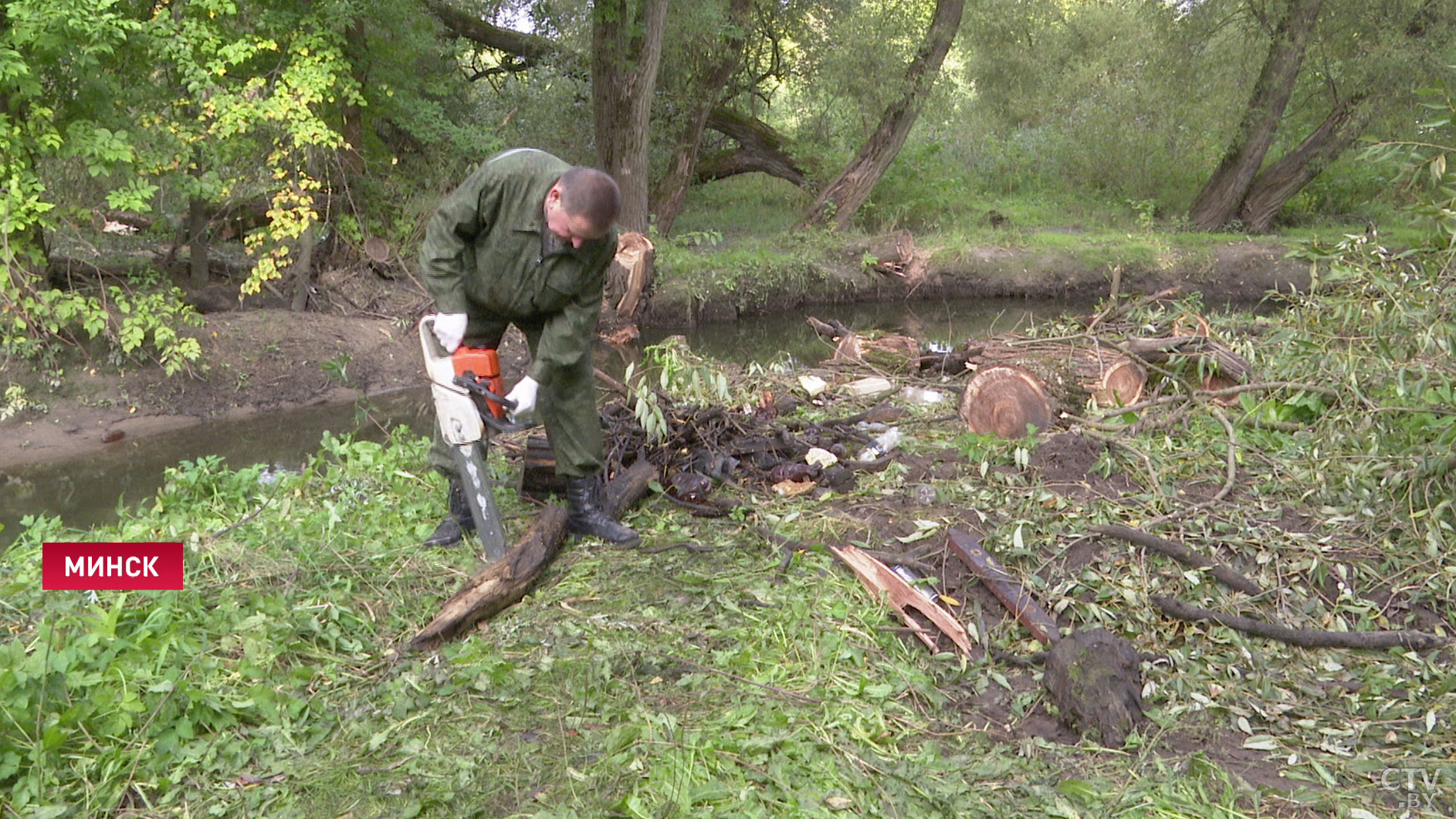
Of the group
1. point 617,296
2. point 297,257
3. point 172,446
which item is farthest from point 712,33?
point 172,446

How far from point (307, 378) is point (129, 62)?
9.56 feet

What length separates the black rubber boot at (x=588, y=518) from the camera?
13.2 ft

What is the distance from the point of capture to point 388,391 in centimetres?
935

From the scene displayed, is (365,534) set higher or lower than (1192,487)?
lower

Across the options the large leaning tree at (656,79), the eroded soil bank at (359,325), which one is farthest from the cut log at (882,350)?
the large leaning tree at (656,79)

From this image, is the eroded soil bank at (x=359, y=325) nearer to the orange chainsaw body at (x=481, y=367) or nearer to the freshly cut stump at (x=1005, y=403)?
the freshly cut stump at (x=1005, y=403)

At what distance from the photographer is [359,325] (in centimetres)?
979

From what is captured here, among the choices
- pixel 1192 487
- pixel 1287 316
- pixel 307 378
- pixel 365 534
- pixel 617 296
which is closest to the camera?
pixel 365 534

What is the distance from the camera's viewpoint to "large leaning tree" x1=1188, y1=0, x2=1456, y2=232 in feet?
44.0

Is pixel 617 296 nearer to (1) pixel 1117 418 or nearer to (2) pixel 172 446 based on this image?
(2) pixel 172 446

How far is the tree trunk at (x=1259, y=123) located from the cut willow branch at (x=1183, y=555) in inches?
528

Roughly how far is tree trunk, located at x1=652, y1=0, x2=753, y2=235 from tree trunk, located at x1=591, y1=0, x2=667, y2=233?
1.90 meters

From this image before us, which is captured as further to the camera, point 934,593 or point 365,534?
point 365,534

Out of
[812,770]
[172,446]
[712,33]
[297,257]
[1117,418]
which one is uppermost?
[712,33]
